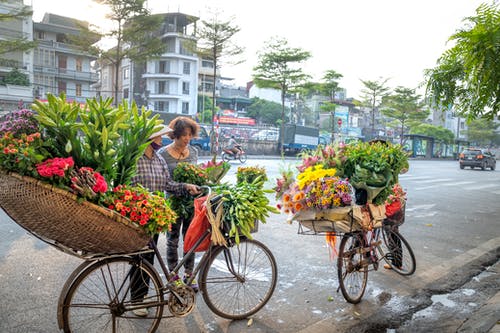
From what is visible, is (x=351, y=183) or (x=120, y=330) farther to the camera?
(x=351, y=183)

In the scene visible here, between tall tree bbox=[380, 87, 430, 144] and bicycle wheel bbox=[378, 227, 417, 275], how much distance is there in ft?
151

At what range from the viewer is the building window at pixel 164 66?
53906mm

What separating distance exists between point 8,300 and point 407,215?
816 cm

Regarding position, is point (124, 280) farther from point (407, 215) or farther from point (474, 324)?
point (407, 215)

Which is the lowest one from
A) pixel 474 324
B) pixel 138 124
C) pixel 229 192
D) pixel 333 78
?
pixel 474 324

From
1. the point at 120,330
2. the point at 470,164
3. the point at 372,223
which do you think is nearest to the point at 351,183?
the point at 372,223

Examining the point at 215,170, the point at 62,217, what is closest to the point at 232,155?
the point at 215,170

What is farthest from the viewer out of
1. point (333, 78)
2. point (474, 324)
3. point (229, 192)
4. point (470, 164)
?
point (333, 78)

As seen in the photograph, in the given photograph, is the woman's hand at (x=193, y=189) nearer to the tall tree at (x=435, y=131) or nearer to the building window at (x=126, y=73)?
the building window at (x=126, y=73)

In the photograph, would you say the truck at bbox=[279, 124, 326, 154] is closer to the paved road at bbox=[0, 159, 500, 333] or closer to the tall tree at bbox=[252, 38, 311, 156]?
the tall tree at bbox=[252, 38, 311, 156]

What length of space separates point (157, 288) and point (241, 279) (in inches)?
34.0

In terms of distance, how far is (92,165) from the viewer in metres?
2.67

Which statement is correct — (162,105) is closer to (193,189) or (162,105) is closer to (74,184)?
(193,189)

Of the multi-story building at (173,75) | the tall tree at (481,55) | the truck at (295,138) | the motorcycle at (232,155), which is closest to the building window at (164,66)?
the multi-story building at (173,75)
